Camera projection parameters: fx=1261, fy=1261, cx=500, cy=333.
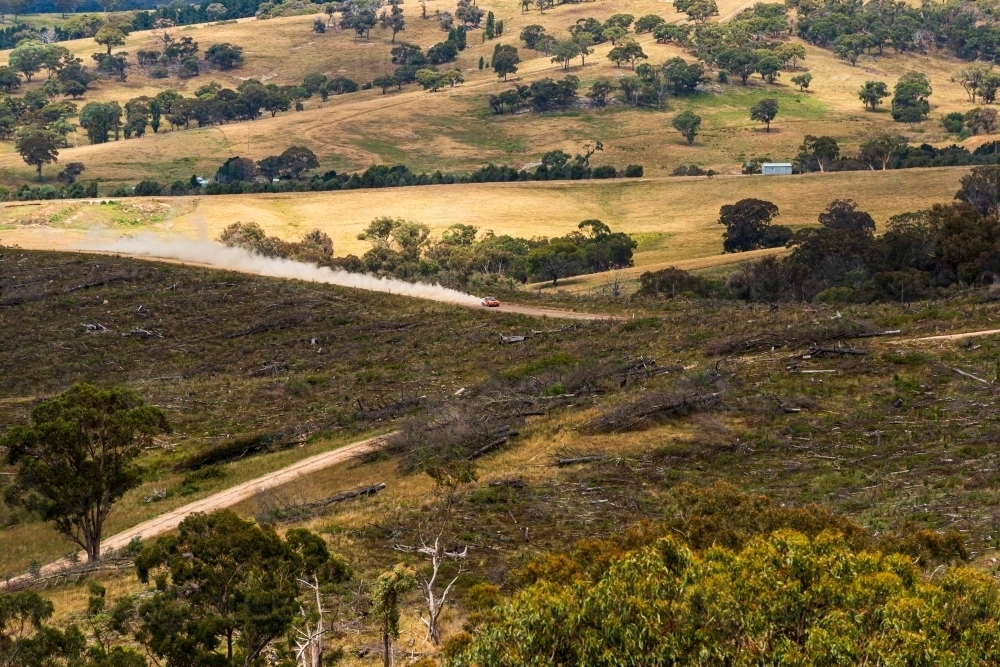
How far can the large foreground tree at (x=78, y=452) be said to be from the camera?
4147 cm

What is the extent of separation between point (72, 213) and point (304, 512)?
100 meters

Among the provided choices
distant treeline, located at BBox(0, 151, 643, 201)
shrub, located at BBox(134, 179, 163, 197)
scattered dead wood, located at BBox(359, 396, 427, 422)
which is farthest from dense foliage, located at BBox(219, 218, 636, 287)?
scattered dead wood, located at BBox(359, 396, 427, 422)

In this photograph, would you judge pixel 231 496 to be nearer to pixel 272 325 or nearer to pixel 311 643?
pixel 311 643

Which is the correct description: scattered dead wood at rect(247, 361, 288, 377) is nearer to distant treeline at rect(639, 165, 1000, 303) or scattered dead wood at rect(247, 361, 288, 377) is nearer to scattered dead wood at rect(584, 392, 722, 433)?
scattered dead wood at rect(584, 392, 722, 433)

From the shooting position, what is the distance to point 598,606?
74.2ft

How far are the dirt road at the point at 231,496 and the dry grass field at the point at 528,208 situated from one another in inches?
2570

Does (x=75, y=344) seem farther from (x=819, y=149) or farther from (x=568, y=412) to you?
(x=819, y=149)

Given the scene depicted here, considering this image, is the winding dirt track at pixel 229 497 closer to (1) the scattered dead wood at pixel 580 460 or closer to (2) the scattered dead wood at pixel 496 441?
(2) the scattered dead wood at pixel 496 441

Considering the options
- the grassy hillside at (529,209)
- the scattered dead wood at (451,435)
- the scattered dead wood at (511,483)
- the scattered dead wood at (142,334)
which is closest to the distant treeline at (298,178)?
the grassy hillside at (529,209)

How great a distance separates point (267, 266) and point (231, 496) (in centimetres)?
5504

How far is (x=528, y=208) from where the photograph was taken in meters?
154

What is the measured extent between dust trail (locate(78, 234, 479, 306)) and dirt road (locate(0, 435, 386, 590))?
3496 cm

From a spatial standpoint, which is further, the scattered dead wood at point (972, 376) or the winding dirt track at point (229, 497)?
the scattered dead wood at point (972, 376)

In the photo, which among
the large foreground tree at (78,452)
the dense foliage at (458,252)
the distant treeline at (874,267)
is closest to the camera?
the large foreground tree at (78,452)
